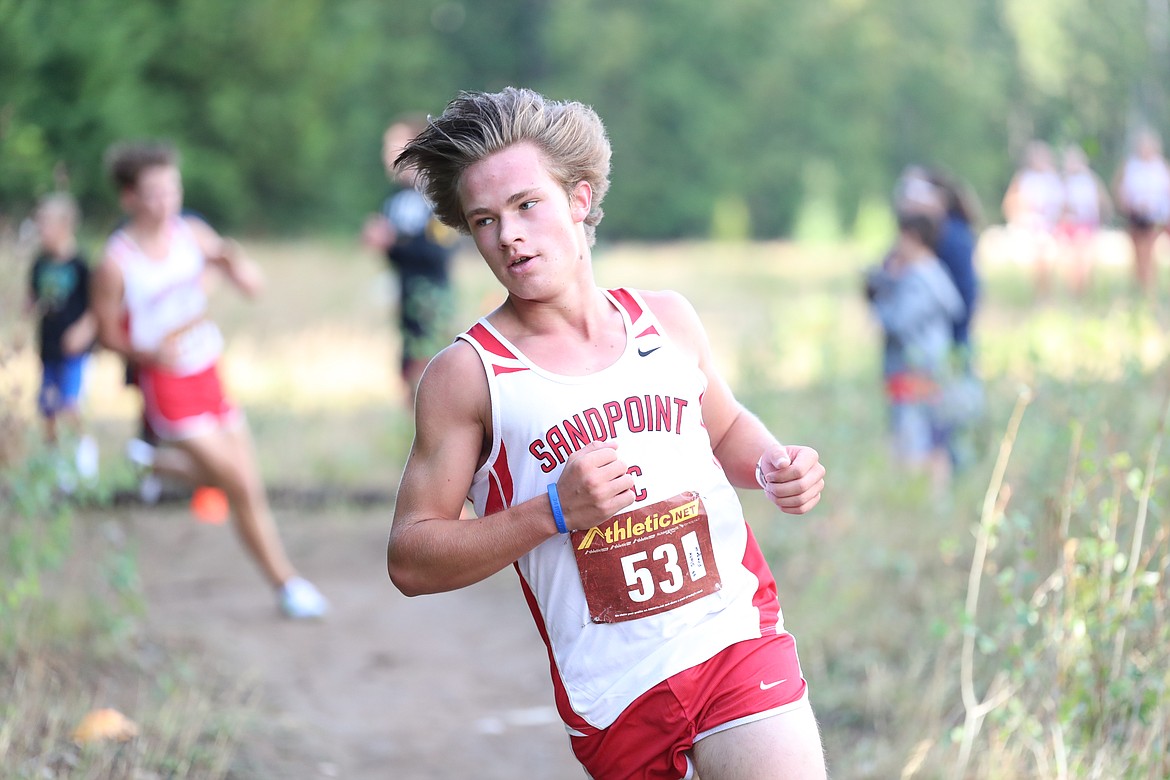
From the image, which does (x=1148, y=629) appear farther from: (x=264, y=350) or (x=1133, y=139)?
(x=1133, y=139)

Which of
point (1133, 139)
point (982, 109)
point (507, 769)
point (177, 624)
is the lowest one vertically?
point (507, 769)

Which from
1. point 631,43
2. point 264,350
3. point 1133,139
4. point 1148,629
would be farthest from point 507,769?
point 631,43

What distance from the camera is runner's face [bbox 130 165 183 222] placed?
5926 millimetres

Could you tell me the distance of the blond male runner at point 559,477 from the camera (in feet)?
8.47

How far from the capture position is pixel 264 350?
13539mm

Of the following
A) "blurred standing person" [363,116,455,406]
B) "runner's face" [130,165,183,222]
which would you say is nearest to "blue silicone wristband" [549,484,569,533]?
"runner's face" [130,165,183,222]

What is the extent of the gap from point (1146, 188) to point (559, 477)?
49.7 feet

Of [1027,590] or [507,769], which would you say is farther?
[507,769]

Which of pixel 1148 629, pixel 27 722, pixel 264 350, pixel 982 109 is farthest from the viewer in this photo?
pixel 982 109

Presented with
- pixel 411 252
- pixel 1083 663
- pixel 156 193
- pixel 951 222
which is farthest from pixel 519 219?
pixel 951 222

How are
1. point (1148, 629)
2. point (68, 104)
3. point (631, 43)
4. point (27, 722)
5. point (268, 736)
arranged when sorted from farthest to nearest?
point (631, 43) < point (68, 104) < point (268, 736) < point (27, 722) < point (1148, 629)

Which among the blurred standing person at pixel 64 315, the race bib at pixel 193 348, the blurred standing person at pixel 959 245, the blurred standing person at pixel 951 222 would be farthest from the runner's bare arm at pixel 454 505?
the blurred standing person at pixel 64 315

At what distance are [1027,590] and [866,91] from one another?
48.2 m

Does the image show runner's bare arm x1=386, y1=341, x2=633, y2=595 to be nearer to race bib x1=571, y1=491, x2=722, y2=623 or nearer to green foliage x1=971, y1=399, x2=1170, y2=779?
race bib x1=571, y1=491, x2=722, y2=623
